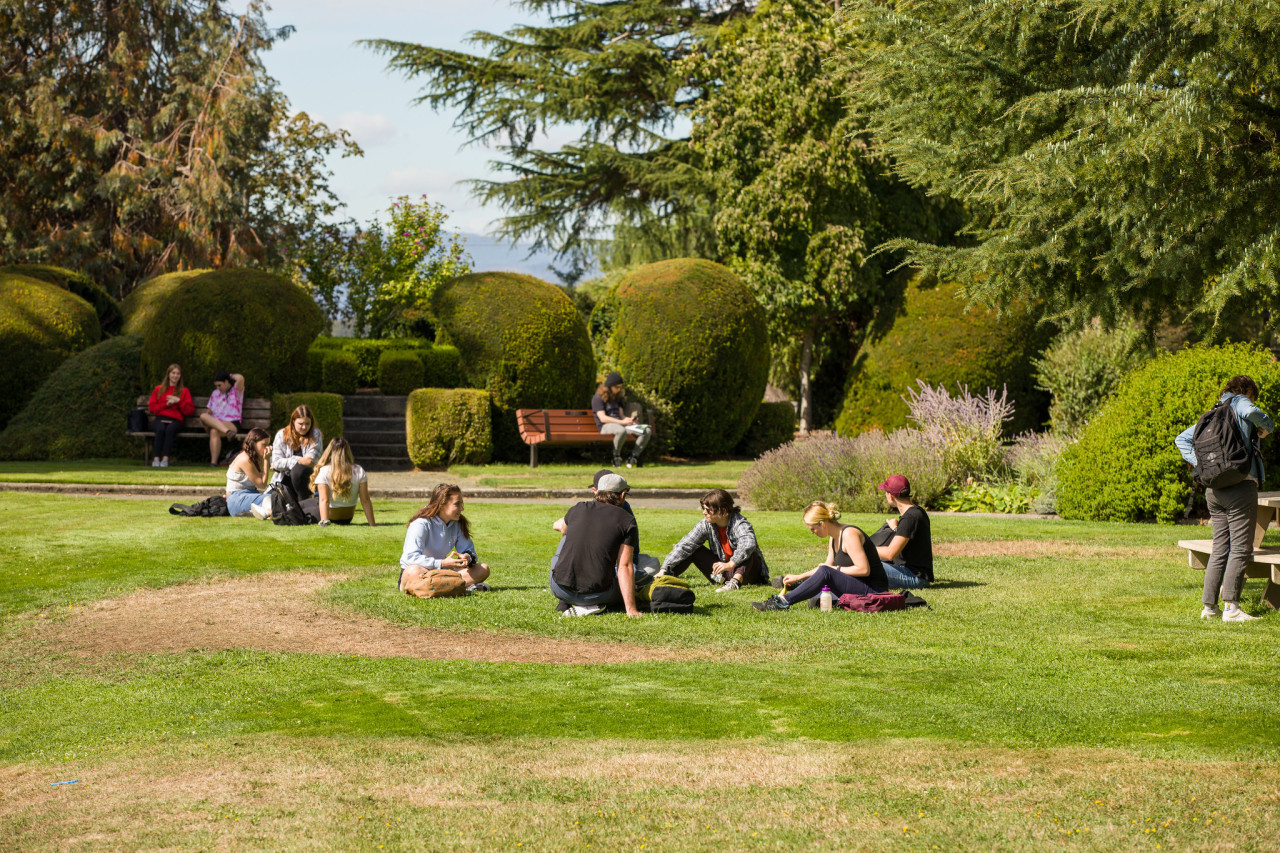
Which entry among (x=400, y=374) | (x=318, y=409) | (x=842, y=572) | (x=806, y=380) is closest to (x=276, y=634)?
(x=842, y=572)

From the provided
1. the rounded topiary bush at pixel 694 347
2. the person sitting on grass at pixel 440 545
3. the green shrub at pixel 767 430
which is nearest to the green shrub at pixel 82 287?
the rounded topiary bush at pixel 694 347

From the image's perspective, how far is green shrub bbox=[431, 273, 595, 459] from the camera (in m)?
22.7

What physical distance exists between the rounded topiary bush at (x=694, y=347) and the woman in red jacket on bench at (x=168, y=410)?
7837mm

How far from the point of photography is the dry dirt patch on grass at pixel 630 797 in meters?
4.39

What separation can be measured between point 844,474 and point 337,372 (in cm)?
1111

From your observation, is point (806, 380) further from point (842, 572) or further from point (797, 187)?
point (842, 572)

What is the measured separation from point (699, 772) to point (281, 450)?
10.00m

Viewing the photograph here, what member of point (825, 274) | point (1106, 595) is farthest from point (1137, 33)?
point (825, 274)

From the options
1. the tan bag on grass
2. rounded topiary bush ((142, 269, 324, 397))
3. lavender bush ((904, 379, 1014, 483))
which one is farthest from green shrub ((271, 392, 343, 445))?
the tan bag on grass

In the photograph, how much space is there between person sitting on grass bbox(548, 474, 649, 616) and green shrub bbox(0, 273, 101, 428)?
18.6 metres

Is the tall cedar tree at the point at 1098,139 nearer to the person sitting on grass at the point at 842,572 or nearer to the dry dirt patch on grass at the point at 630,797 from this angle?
the person sitting on grass at the point at 842,572

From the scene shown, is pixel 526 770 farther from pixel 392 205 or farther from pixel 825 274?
pixel 392 205

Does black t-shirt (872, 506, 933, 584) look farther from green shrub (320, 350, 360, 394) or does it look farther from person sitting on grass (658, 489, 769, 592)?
green shrub (320, 350, 360, 394)

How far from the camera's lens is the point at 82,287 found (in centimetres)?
2703
